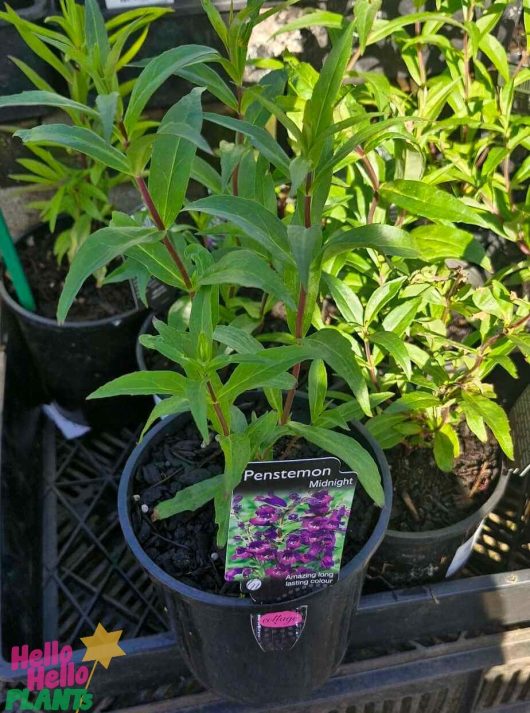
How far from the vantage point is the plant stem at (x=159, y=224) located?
0.81 metres

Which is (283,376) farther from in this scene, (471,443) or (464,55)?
(464,55)

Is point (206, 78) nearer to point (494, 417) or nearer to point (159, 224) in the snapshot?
point (159, 224)

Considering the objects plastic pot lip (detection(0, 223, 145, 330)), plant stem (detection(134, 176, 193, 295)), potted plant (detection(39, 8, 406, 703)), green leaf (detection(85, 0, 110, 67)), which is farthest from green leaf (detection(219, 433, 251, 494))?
plastic pot lip (detection(0, 223, 145, 330))

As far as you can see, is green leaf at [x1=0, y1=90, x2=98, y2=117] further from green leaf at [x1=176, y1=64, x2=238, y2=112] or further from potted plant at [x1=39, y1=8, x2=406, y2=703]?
green leaf at [x1=176, y1=64, x2=238, y2=112]

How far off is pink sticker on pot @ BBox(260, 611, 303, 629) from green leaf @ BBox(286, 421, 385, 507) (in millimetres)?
239

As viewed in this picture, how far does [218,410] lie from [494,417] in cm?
51

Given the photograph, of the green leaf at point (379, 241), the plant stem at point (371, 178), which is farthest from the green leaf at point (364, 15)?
the green leaf at point (379, 241)

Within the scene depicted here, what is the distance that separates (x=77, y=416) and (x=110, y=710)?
0.73 m

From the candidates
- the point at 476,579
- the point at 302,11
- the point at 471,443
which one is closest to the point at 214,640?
the point at 476,579

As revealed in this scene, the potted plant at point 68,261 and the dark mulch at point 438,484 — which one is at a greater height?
the potted plant at point 68,261

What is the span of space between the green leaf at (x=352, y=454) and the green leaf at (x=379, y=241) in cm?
28

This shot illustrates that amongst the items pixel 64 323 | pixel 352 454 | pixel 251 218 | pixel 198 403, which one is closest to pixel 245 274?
pixel 251 218

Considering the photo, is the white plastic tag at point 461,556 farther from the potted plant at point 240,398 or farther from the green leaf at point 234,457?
the green leaf at point 234,457

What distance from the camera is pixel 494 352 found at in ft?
3.83
